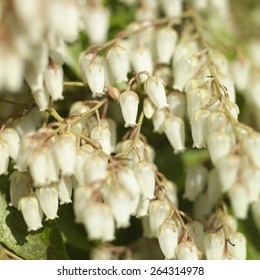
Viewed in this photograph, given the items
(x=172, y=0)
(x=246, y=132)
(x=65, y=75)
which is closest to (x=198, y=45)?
(x=172, y=0)

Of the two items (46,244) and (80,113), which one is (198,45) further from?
(46,244)

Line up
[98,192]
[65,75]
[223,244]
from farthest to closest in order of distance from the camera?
1. [65,75]
2. [223,244]
3. [98,192]

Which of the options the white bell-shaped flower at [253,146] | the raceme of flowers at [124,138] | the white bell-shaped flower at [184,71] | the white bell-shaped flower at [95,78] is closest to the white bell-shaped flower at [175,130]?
the raceme of flowers at [124,138]

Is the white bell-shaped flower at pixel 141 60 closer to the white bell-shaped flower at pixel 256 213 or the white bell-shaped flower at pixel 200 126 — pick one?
the white bell-shaped flower at pixel 200 126

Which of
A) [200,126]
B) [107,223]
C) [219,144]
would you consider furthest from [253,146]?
[107,223]

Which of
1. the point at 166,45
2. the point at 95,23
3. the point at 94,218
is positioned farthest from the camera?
the point at 166,45

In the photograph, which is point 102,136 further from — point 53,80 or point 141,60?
point 141,60

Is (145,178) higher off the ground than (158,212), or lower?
higher
